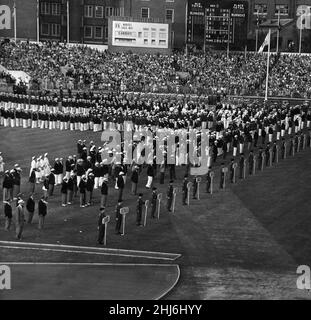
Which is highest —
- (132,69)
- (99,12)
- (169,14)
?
(99,12)

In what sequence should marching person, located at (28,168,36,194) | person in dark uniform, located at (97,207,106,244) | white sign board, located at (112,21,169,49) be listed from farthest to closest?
white sign board, located at (112,21,169,49) < marching person, located at (28,168,36,194) < person in dark uniform, located at (97,207,106,244)

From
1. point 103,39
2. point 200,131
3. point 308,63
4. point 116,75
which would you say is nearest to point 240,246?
point 200,131

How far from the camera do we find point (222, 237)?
2666 cm

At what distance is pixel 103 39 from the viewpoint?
283 ft

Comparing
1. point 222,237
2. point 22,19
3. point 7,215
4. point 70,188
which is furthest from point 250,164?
point 22,19

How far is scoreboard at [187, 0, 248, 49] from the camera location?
75.3 m

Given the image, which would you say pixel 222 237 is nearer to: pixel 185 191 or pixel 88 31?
pixel 185 191

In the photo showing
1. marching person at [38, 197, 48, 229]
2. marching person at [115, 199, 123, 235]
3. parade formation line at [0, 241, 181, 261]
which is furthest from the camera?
marching person at [38, 197, 48, 229]

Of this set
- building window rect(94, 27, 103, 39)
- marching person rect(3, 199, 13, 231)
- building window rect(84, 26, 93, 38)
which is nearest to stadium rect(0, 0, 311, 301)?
marching person rect(3, 199, 13, 231)

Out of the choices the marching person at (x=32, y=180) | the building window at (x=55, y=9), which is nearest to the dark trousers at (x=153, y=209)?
the marching person at (x=32, y=180)

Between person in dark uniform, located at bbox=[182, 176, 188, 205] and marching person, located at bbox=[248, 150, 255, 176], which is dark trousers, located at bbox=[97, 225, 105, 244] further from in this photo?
marching person, located at bbox=[248, 150, 255, 176]

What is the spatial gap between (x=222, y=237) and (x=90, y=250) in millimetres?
5300

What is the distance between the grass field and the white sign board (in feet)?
140

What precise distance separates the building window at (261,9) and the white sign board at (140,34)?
14189 millimetres
